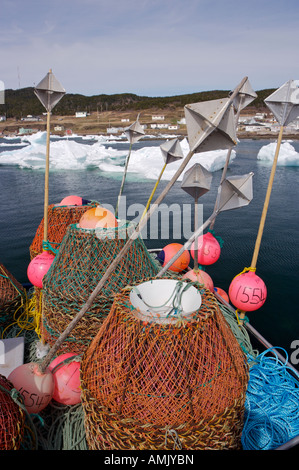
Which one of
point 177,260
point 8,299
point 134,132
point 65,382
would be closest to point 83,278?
point 65,382

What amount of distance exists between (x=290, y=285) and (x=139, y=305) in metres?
8.75

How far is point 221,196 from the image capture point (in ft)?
11.3

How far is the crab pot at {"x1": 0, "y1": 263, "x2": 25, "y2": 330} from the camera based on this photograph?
5.41m

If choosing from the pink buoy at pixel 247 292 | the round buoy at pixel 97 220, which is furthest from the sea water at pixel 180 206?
Result: the round buoy at pixel 97 220

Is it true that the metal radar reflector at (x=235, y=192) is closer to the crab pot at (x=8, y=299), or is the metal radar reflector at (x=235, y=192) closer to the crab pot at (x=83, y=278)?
Result: the crab pot at (x=83, y=278)

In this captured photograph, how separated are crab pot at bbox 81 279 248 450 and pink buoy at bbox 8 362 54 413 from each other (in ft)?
2.71

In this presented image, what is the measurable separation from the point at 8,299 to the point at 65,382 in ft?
8.29

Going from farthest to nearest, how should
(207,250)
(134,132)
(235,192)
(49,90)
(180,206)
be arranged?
1. (180,206)
2. (207,250)
3. (134,132)
4. (49,90)
5. (235,192)

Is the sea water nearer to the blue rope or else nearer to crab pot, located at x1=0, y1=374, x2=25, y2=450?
the blue rope

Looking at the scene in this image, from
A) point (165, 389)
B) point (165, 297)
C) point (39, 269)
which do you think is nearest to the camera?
point (165, 389)

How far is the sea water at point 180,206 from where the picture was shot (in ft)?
33.7

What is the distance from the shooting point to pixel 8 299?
5449mm

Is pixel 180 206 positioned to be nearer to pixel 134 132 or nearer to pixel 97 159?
pixel 134 132

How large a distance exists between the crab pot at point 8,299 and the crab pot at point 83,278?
5.18ft
